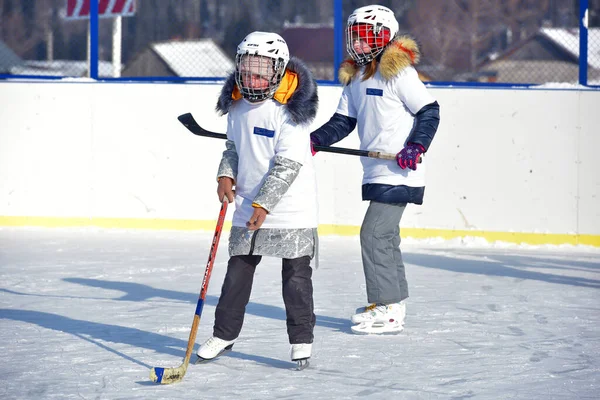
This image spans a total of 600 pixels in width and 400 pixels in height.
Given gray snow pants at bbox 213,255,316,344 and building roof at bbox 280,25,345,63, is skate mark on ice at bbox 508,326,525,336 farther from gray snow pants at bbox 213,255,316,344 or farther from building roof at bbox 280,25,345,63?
building roof at bbox 280,25,345,63

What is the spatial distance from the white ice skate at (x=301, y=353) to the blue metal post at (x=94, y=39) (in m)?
4.25

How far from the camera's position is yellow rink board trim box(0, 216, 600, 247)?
21.7 ft

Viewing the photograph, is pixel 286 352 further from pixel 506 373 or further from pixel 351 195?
pixel 351 195

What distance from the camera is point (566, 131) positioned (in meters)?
6.57

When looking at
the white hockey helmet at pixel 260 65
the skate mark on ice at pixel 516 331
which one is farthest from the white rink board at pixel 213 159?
the white hockey helmet at pixel 260 65

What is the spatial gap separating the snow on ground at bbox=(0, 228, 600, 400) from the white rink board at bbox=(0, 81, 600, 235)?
40cm

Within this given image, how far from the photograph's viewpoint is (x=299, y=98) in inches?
129

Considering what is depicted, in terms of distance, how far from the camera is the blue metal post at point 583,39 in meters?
6.63

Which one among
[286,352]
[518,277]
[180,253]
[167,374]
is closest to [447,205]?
[518,277]

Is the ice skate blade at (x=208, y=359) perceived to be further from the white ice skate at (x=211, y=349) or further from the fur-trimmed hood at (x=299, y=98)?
the fur-trimmed hood at (x=299, y=98)

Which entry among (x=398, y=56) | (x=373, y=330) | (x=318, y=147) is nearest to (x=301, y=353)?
(x=373, y=330)

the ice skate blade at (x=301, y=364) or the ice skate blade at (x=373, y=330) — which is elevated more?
the ice skate blade at (x=373, y=330)

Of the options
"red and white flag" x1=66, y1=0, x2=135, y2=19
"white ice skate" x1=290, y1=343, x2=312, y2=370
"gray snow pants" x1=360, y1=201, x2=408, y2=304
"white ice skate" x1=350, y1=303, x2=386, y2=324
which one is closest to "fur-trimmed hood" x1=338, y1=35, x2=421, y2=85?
"gray snow pants" x1=360, y1=201, x2=408, y2=304

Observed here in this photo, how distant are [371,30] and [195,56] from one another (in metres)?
17.4
